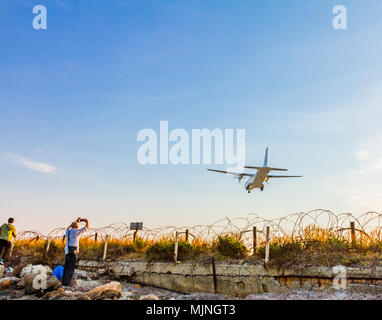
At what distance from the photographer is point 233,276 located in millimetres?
11414

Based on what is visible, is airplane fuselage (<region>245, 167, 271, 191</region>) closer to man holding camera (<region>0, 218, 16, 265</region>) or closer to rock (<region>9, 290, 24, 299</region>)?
man holding camera (<region>0, 218, 16, 265</region>)

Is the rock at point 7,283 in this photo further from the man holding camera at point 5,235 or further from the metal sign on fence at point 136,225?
the metal sign on fence at point 136,225

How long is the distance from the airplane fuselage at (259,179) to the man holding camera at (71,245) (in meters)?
16.7

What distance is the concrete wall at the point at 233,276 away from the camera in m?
9.09

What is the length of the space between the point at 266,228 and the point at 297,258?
5.04ft

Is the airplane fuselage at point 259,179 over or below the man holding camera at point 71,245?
over

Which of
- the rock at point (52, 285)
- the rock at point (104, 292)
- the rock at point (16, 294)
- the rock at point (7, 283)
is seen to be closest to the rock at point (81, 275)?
the rock at point (7, 283)

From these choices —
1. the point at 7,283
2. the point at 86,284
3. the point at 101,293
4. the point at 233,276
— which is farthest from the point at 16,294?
the point at 233,276

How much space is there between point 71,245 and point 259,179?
17.5 metres

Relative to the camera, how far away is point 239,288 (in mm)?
11172

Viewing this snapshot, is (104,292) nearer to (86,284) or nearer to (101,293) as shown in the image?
(101,293)

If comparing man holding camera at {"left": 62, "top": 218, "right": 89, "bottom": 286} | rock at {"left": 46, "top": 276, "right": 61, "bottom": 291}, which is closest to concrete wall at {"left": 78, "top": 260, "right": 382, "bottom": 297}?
man holding camera at {"left": 62, "top": 218, "right": 89, "bottom": 286}
